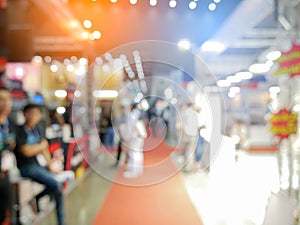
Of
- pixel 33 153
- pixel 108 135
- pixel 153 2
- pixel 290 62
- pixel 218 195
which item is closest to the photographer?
pixel 290 62

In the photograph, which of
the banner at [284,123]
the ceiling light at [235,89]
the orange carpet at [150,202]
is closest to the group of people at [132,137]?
the orange carpet at [150,202]

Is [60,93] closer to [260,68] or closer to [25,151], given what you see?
[25,151]

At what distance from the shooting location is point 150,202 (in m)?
4.21

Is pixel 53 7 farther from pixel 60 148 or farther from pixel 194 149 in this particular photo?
pixel 194 149

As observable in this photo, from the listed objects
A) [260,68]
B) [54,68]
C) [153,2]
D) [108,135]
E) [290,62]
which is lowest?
[108,135]

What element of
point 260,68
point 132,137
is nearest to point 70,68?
point 132,137

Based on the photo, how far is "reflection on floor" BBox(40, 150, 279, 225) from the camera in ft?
11.6

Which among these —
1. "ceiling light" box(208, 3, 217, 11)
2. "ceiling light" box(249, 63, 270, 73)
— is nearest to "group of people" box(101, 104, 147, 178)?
"ceiling light" box(208, 3, 217, 11)

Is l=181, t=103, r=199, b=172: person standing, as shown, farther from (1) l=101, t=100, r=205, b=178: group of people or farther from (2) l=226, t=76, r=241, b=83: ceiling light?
(2) l=226, t=76, r=241, b=83: ceiling light

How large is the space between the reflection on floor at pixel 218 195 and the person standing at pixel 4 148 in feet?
2.91

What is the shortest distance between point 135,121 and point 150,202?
5.88 ft

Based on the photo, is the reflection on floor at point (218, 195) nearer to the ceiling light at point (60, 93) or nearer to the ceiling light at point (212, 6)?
the ceiling light at point (60, 93)

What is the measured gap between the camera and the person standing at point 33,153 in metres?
2.78

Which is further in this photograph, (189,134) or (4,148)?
(189,134)
